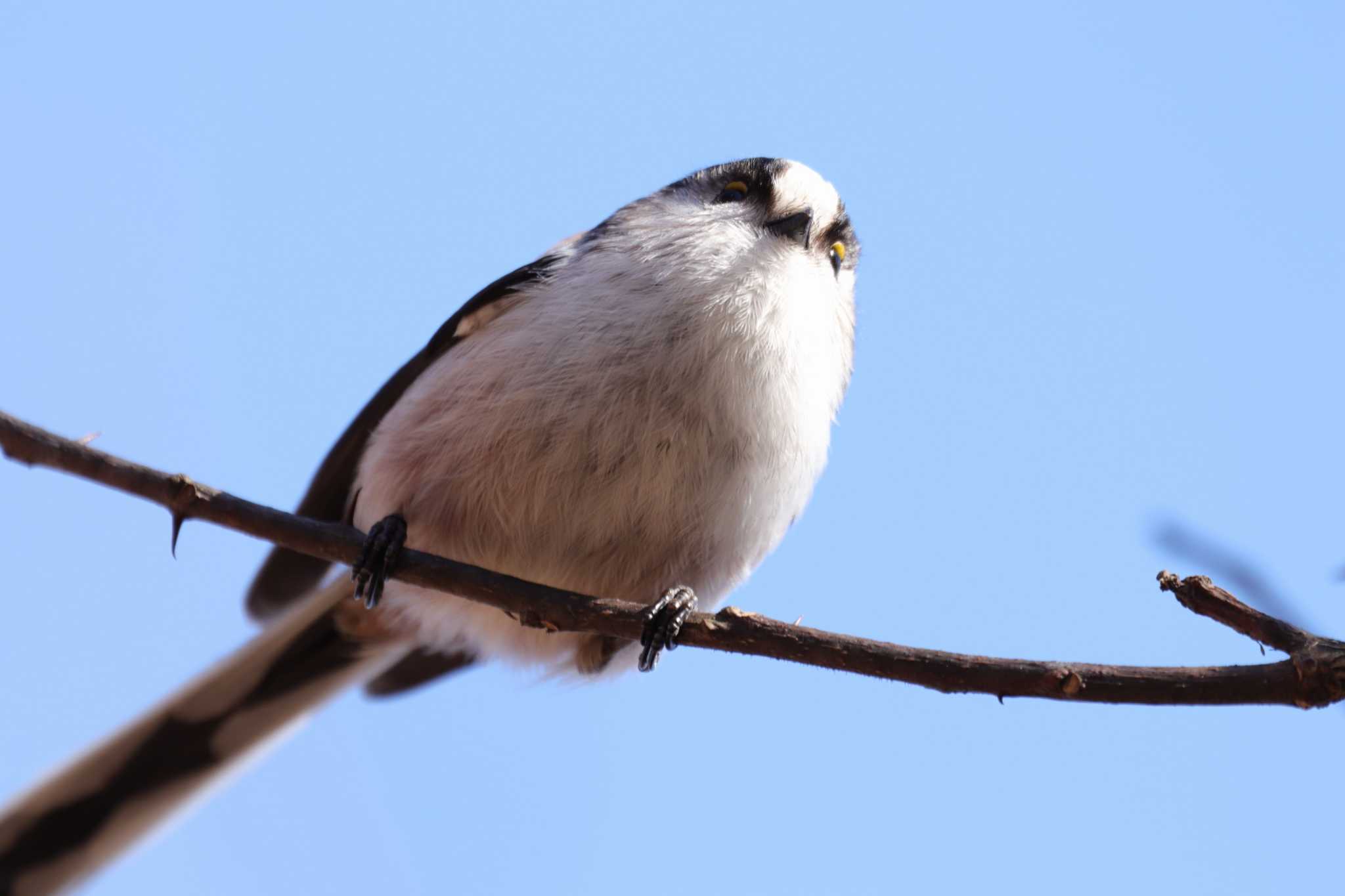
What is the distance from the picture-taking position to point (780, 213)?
3.24 metres

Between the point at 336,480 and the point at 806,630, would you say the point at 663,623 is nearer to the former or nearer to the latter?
the point at 806,630

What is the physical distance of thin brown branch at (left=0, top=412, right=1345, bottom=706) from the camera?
1.78 meters

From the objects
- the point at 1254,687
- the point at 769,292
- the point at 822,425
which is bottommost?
the point at 1254,687

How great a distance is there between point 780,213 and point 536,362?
0.81 m

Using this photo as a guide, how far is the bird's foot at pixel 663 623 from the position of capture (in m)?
2.54

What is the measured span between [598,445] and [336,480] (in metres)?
1.36

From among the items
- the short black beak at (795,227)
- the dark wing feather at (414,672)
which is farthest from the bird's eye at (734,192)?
the dark wing feather at (414,672)

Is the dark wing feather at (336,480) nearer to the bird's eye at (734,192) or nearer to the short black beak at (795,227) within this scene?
the bird's eye at (734,192)

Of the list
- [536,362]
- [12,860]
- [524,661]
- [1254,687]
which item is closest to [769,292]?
[536,362]

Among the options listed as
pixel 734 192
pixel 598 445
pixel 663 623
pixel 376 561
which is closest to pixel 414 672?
pixel 376 561

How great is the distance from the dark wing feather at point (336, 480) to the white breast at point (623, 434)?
30cm

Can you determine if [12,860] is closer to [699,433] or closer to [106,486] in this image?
[106,486]

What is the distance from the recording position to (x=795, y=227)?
319 cm

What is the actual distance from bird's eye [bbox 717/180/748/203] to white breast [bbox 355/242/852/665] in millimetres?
363
